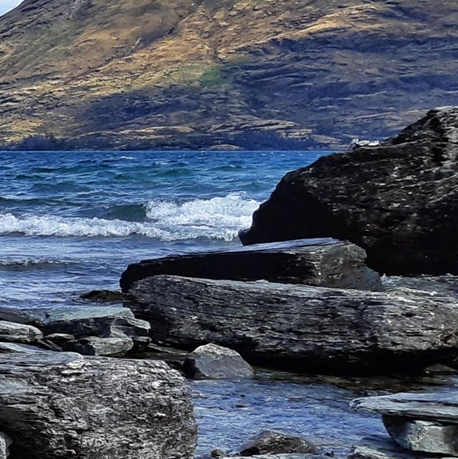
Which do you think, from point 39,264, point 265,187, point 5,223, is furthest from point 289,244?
point 265,187

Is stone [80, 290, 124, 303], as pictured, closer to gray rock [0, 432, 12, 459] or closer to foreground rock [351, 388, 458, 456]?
foreground rock [351, 388, 458, 456]

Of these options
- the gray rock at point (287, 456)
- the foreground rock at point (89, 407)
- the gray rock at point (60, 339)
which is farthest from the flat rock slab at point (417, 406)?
the gray rock at point (60, 339)

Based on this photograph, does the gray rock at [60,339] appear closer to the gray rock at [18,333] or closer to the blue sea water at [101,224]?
the gray rock at [18,333]

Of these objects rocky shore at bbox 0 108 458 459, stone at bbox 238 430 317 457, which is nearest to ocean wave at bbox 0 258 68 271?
rocky shore at bbox 0 108 458 459

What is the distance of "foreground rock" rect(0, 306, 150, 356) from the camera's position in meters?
8.79

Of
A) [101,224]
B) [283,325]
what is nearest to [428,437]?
[283,325]

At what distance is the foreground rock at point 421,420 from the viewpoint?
5348mm

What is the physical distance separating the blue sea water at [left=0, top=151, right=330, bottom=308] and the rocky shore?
8.42ft

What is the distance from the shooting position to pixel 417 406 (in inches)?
219

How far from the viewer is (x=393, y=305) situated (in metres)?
8.32

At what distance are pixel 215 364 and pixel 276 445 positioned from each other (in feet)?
8.19

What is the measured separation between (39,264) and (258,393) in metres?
9.39

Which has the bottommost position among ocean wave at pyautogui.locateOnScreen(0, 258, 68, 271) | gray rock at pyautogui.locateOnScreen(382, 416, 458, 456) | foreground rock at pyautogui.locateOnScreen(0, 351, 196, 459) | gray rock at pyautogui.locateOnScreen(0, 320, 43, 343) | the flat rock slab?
ocean wave at pyautogui.locateOnScreen(0, 258, 68, 271)

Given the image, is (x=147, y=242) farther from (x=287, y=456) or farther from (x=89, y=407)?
(x=89, y=407)
